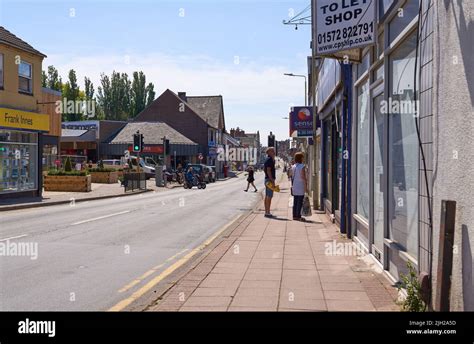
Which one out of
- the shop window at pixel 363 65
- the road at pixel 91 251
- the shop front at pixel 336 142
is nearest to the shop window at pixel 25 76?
the road at pixel 91 251

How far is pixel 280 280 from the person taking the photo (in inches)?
287

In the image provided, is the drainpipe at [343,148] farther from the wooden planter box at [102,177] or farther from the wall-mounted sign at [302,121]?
the wooden planter box at [102,177]

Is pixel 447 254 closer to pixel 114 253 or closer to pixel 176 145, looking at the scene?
pixel 114 253

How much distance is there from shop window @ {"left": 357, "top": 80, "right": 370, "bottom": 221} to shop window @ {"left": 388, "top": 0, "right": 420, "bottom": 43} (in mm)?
2311

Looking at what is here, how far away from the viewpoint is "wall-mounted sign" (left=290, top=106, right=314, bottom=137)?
22.8 m

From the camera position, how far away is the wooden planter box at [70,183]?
2864 centimetres

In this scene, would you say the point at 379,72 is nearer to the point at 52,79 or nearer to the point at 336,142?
the point at 336,142

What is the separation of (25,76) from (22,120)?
2.22 m

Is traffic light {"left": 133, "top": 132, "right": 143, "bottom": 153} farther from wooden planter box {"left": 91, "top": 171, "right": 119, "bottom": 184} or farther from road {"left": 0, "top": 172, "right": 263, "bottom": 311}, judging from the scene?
road {"left": 0, "top": 172, "right": 263, "bottom": 311}

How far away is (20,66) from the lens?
23.3 m

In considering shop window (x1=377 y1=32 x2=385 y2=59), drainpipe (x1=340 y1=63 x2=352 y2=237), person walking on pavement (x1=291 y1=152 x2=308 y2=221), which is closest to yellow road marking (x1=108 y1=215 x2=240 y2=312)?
drainpipe (x1=340 y1=63 x2=352 y2=237)

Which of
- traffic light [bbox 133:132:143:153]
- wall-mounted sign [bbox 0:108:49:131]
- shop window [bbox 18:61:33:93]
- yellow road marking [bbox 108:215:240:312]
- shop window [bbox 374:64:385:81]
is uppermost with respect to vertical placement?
shop window [bbox 18:61:33:93]

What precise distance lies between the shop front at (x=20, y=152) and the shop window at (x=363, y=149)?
51.7 feet
